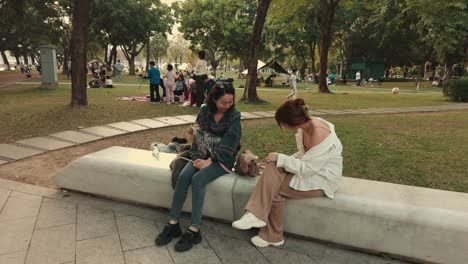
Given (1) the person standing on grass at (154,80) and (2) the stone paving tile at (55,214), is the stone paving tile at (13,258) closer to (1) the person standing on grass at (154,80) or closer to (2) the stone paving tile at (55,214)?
(2) the stone paving tile at (55,214)

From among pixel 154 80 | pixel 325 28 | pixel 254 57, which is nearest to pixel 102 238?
pixel 154 80

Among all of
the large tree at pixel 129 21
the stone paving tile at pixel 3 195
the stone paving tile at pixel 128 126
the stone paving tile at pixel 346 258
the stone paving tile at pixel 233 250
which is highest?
the large tree at pixel 129 21

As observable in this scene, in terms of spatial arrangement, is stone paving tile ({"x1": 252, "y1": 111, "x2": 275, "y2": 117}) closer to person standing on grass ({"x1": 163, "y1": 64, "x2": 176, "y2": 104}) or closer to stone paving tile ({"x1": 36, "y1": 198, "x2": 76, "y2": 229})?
person standing on grass ({"x1": 163, "y1": 64, "x2": 176, "y2": 104})

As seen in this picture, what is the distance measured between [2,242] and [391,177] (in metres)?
4.61

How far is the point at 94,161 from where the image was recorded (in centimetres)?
406

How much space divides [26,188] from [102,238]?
1.81m

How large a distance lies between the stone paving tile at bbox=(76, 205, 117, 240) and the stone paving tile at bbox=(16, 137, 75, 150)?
2.90m

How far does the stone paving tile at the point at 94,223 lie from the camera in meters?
3.32

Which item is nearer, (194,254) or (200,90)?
(194,254)

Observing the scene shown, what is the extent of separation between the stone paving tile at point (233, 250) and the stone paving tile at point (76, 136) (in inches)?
175

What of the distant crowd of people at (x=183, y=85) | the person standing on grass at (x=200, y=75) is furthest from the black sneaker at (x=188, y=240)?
the person standing on grass at (x=200, y=75)

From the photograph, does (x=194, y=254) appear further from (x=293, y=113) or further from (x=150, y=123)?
(x=150, y=123)

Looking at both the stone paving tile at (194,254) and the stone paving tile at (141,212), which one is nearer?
the stone paving tile at (194,254)

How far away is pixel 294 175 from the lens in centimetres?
312
